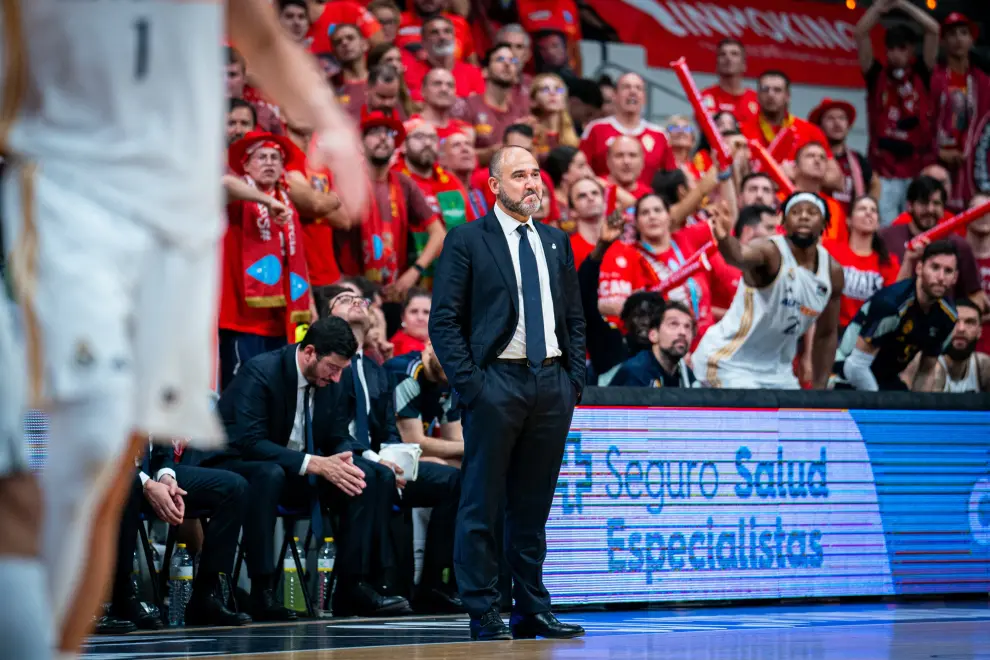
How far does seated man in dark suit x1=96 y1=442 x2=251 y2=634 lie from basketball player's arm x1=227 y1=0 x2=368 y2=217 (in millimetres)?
5223

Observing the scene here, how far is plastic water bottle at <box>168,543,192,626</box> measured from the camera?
8.51 metres

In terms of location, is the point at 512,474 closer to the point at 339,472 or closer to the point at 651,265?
the point at 339,472

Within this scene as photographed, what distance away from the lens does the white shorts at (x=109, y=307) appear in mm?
2656

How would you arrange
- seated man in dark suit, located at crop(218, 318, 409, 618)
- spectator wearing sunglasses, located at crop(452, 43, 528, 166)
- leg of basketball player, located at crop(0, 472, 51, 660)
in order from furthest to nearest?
spectator wearing sunglasses, located at crop(452, 43, 528, 166), seated man in dark suit, located at crop(218, 318, 409, 618), leg of basketball player, located at crop(0, 472, 51, 660)

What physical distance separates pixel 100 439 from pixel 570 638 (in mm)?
4732

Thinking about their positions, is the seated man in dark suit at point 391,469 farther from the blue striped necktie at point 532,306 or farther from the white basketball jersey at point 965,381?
the white basketball jersey at point 965,381

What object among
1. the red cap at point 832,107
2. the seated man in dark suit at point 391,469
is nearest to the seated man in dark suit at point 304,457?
the seated man in dark suit at point 391,469

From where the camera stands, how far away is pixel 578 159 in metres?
12.8

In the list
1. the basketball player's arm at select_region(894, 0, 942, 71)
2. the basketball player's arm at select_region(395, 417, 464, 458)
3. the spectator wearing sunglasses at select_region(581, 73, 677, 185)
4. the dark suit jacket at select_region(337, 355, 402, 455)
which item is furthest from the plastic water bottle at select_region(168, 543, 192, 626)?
the basketball player's arm at select_region(894, 0, 942, 71)

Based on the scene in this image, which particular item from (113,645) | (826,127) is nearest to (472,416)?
(113,645)

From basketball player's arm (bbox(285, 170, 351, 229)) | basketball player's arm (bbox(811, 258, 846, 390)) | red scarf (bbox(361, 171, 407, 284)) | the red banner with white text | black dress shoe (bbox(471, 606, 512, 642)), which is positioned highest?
the red banner with white text

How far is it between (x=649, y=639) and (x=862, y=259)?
6.42m

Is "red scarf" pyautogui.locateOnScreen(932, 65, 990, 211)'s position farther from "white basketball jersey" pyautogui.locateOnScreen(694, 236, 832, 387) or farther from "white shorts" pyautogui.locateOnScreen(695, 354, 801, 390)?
"white shorts" pyautogui.locateOnScreen(695, 354, 801, 390)

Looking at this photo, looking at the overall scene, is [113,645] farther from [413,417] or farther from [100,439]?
[100,439]
